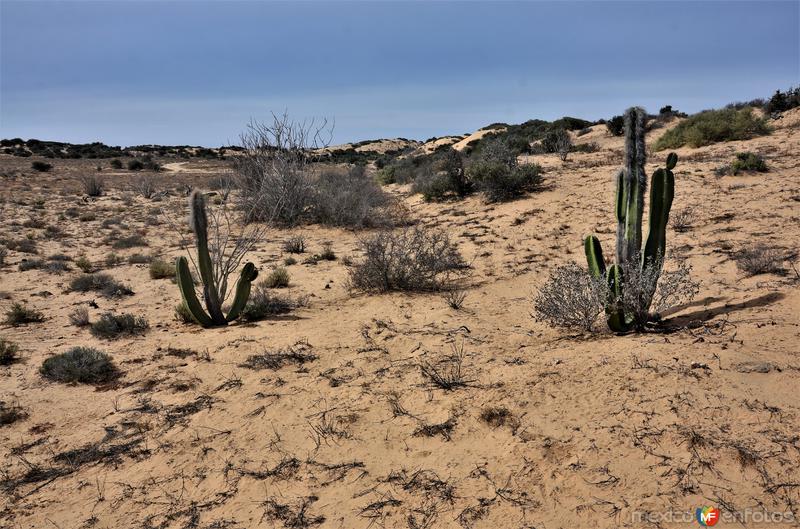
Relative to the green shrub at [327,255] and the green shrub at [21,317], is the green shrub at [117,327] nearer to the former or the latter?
the green shrub at [21,317]

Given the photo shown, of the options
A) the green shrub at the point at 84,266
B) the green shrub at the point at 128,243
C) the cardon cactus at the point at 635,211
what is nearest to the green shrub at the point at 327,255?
the green shrub at the point at 84,266

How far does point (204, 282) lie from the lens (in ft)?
22.4

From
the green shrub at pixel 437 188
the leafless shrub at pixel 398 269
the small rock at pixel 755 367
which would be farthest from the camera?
the green shrub at pixel 437 188

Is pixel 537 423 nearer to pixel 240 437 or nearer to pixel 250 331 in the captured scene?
pixel 240 437

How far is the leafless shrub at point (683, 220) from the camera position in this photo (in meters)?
9.41

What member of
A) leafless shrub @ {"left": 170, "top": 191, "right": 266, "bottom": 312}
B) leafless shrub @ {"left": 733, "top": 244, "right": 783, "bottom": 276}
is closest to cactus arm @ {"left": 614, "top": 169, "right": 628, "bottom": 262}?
leafless shrub @ {"left": 733, "top": 244, "right": 783, "bottom": 276}

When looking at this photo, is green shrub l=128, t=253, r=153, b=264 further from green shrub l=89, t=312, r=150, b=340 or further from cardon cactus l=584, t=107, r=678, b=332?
cardon cactus l=584, t=107, r=678, b=332

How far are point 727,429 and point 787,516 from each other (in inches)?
27.8

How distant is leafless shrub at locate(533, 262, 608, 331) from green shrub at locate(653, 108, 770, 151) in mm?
15892

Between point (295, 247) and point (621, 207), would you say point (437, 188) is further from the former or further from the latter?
point (621, 207)

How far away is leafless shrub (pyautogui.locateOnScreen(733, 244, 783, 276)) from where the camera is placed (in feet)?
20.6

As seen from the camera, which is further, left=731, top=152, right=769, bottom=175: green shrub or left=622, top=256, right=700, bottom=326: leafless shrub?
left=731, top=152, right=769, bottom=175: green shrub

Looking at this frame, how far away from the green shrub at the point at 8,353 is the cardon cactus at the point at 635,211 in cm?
659

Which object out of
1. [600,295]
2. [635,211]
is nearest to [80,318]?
[600,295]
